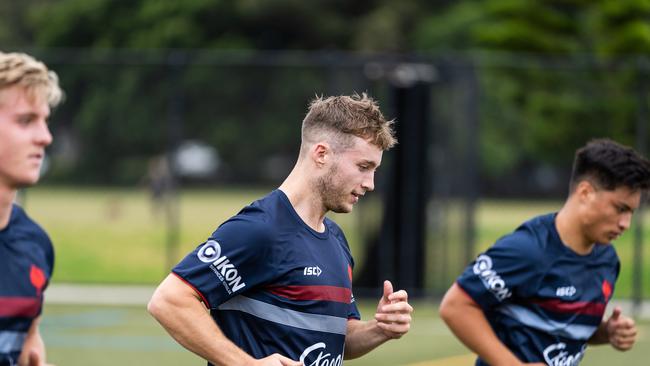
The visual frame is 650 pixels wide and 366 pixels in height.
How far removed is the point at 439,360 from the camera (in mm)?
10820

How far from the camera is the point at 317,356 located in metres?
4.43

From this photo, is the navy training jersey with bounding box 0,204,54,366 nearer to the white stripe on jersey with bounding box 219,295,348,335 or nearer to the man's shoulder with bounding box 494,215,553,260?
the white stripe on jersey with bounding box 219,295,348,335

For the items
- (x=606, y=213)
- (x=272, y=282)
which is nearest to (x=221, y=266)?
(x=272, y=282)

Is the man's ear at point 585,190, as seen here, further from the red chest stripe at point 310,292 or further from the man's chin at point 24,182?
the man's chin at point 24,182

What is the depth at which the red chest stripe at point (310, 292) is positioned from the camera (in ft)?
14.3

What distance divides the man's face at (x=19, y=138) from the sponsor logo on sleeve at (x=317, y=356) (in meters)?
1.13

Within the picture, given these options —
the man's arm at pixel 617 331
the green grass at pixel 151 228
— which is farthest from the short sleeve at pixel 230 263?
the green grass at pixel 151 228

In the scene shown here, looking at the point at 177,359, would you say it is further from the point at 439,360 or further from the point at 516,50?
the point at 516,50

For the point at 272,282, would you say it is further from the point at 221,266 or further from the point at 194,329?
the point at 194,329

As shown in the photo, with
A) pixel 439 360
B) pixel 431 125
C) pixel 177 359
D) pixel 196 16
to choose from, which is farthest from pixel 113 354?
pixel 196 16

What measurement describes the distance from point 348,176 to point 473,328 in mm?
1303

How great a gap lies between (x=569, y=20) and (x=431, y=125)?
14.6 meters

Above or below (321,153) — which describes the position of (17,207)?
below

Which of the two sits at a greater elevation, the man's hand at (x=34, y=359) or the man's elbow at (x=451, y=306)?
the man's elbow at (x=451, y=306)
